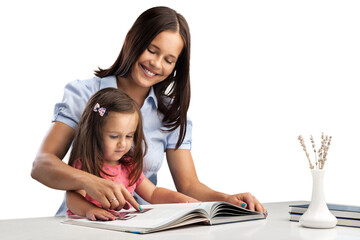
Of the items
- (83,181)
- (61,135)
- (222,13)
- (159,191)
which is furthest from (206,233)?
(222,13)

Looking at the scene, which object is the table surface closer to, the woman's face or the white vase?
the white vase

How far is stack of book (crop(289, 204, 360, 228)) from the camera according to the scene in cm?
150

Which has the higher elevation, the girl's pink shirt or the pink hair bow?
the pink hair bow

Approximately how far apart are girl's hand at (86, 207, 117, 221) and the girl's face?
14.2 inches

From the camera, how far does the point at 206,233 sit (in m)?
1.30

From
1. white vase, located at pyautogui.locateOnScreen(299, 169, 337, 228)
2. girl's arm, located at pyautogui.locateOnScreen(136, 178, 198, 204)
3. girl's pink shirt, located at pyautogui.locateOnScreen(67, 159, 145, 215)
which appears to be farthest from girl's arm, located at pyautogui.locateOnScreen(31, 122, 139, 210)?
white vase, located at pyautogui.locateOnScreen(299, 169, 337, 228)

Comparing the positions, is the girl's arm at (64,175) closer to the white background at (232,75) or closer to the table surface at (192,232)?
the table surface at (192,232)

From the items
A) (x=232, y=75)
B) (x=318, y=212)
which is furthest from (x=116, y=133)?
(x=232, y=75)

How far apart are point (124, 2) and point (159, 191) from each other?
6.33 feet

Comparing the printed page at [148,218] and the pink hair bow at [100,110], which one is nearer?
the printed page at [148,218]

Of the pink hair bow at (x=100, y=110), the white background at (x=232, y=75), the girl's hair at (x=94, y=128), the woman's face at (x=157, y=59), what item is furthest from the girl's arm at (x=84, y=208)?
the white background at (x=232, y=75)

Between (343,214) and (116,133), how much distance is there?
0.86m

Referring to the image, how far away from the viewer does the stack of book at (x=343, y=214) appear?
1.50 meters

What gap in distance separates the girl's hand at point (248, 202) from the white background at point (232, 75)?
167 centimetres
